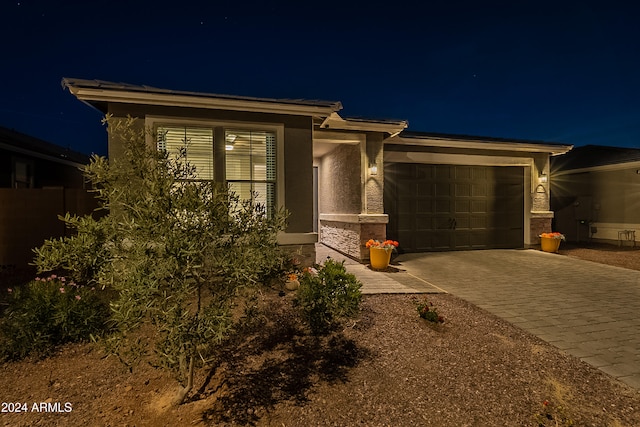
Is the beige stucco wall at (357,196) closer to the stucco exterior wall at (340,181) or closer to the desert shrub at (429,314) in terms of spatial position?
the stucco exterior wall at (340,181)

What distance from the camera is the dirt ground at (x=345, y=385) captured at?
91.0 inches

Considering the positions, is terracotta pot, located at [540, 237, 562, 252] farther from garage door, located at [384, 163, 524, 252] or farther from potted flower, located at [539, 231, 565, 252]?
garage door, located at [384, 163, 524, 252]

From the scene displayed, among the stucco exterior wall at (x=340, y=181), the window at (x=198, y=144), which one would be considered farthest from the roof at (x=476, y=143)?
the window at (x=198, y=144)

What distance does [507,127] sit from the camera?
74.3 metres

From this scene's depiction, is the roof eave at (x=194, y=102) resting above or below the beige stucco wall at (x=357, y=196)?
above

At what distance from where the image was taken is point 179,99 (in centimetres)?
535

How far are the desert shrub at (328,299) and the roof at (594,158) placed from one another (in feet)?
45.8

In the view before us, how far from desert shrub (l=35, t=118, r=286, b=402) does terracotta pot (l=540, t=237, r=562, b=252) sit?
1066 centimetres

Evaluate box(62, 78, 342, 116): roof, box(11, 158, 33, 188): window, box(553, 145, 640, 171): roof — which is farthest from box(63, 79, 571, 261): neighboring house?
box(11, 158, 33, 188): window

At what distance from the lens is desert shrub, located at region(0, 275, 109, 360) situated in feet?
10.5

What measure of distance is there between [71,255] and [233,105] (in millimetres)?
4226

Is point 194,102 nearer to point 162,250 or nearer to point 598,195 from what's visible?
point 162,250

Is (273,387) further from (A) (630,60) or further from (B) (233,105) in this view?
(A) (630,60)

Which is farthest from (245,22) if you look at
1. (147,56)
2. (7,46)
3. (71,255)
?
(7,46)
